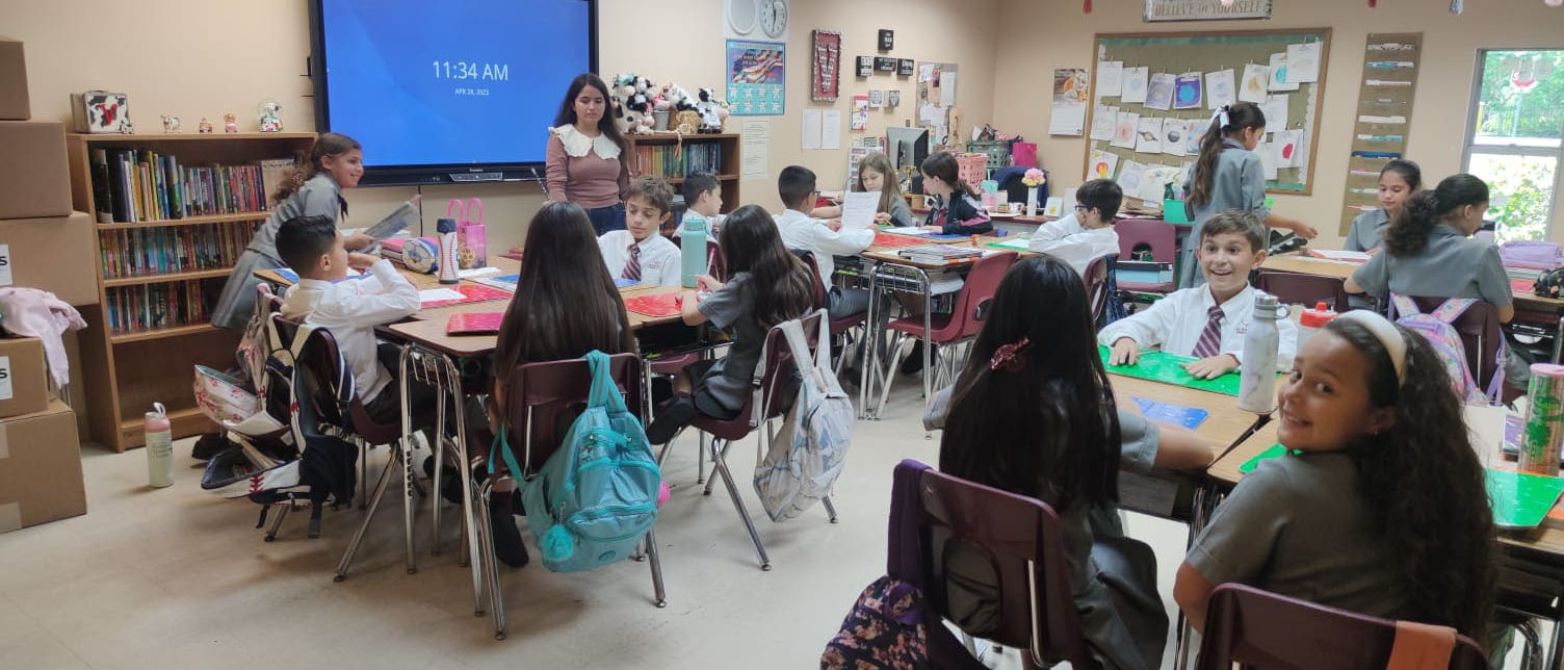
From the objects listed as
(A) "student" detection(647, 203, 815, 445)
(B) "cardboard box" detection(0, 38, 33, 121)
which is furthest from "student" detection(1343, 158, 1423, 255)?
(B) "cardboard box" detection(0, 38, 33, 121)

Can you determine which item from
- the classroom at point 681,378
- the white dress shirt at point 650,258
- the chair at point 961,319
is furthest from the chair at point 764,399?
the chair at point 961,319

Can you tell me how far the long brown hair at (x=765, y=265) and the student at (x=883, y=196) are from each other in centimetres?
270

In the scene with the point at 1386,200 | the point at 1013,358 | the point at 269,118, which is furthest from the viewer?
the point at 1386,200

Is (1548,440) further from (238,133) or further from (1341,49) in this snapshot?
(1341,49)

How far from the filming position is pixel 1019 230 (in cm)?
661

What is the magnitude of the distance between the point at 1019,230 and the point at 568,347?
174 inches

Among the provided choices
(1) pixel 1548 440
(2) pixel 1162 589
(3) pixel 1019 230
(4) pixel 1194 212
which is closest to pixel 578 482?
(2) pixel 1162 589

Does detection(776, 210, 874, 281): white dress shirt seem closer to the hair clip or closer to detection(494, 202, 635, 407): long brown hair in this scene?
detection(494, 202, 635, 407): long brown hair

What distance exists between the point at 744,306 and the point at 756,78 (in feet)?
12.8

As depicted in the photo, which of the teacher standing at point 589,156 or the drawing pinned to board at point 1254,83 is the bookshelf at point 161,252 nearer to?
the teacher standing at point 589,156

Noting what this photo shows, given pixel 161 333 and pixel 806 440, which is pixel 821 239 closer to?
pixel 806 440

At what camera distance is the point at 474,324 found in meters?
2.99

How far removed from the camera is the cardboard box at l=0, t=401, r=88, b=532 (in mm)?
3244

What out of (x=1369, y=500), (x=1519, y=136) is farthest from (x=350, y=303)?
(x=1519, y=136)
